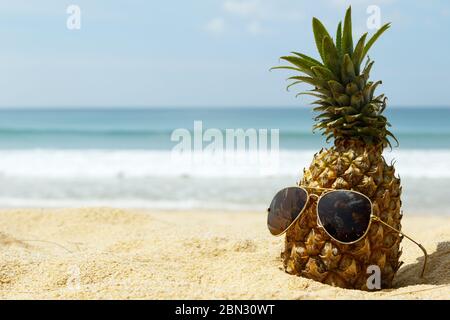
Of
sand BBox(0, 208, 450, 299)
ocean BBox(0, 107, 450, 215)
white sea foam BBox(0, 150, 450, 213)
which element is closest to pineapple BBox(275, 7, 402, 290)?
sand BBox(0, 208, 450, 299)

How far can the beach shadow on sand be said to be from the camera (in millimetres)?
4168

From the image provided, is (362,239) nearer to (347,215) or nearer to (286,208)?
(347,215)

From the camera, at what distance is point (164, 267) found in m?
4.59

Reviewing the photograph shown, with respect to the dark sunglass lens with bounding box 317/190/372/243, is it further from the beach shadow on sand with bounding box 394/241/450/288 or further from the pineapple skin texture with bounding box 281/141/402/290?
the beach shadow on sand with bounding box 394/241/450/288

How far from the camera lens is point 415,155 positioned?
23.8m

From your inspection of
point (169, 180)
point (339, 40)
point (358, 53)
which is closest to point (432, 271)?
point (358, 53)

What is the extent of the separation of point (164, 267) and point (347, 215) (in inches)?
65.0

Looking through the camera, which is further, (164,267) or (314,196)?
(164,267)

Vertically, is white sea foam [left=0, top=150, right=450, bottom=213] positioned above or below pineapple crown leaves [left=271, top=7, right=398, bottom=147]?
below

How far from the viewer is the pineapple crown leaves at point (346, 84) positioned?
3939 mm

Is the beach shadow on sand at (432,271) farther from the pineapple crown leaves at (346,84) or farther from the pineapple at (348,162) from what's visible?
the pineapple crown leaves at (346,84)

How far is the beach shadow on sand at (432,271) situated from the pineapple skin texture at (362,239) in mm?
309

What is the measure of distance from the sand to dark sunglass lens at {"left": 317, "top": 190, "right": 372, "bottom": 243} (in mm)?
392

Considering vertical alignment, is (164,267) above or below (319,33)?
below
